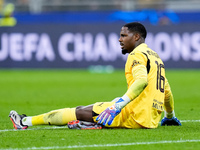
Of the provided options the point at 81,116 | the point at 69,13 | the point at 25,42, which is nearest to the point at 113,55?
the point at 25,42

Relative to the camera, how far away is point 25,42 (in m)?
22.3

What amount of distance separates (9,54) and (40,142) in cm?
1669

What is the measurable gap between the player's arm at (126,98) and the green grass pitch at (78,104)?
21 cm

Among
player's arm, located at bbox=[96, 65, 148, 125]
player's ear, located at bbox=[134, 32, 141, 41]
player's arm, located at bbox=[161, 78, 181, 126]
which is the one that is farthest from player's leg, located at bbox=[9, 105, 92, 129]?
player's arm, located at bbox=[161, 78, 181, 126]

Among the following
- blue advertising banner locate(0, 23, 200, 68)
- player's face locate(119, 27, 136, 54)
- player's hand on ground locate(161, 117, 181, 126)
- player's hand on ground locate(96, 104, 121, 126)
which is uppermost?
player's face locate(119, 27, 136, 54)

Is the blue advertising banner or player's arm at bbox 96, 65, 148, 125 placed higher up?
player's arm at bbox 96, 65, 148, 125

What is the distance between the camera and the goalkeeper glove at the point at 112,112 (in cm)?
612

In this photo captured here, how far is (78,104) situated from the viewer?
11.0 metres

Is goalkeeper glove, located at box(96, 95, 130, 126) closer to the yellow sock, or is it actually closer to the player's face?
the yellow sock

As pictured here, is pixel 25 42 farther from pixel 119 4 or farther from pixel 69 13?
pixel 119 4

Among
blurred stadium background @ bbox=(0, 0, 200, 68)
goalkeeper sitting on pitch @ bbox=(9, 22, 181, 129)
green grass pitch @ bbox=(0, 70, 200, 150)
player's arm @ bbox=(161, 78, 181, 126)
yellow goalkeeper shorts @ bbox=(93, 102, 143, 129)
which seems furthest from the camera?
blurred stadium background @ bbox=(0, 0, 200, 68)

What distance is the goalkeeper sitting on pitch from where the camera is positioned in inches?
246

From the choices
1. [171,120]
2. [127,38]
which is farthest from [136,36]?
[171,120]

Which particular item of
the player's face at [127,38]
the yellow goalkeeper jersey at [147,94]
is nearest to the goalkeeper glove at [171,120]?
the yellow goalkeeper jersey at [147,94]
